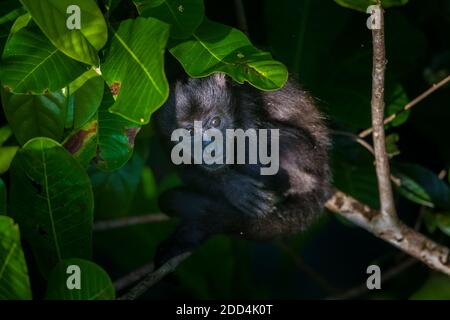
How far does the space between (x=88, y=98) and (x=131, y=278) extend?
100 centimetres

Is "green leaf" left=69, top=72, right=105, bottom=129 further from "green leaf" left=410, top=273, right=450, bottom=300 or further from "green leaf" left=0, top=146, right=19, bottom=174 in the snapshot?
"green leaf" left=410, top=273, right=450, bottom=300

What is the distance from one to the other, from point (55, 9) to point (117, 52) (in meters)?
0.24

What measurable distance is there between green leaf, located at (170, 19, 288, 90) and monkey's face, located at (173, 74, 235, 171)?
825 mm

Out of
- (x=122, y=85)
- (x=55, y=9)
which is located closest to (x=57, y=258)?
(x=122, y=85)

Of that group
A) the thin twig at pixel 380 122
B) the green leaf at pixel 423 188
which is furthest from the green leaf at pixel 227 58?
the green leaf at pixel 423 188

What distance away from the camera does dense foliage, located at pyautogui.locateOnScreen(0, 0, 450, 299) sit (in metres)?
2.20

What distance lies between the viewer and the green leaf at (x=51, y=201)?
2.28 meters

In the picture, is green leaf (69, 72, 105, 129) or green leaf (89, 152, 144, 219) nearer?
green leaf (69, 72, 105, 129)

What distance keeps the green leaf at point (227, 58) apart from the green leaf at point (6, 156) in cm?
77

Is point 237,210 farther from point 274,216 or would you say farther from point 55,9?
point 55,9

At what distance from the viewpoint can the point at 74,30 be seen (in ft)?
7.13

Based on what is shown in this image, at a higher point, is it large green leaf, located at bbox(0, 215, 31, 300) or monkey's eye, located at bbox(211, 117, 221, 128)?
monkey's eye, located at bbox(211, 117, 221, 128)

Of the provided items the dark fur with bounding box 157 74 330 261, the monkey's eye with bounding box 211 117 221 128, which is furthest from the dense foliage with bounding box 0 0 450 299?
the monkey's eye with bounding box 211 117 221 128

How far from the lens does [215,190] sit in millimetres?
3447
